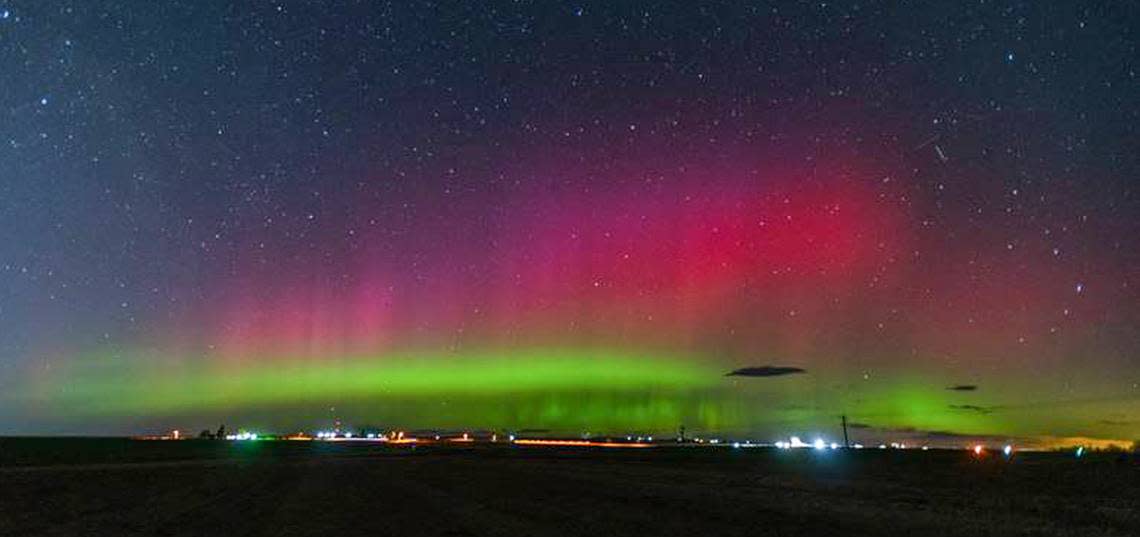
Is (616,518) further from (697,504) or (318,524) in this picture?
(318,524)

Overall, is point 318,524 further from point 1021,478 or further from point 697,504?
point 1021,478

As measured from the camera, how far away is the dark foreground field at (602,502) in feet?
84.3

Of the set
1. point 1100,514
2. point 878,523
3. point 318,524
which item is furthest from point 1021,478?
point 318,524

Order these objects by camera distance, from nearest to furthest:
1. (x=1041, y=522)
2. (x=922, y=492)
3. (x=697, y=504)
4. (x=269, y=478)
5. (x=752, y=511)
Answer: (x=1041, y=522)
(x=752, y=511)
(x=697, y=504)
(x=922, y=492)
(x=269, y=478)

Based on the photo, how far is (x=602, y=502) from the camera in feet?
108

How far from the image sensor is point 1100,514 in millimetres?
26734

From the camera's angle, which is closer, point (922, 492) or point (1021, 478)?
point (922, 492)

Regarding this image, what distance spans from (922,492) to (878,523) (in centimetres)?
958

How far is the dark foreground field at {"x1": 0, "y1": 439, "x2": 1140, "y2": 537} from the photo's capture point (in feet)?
84.3

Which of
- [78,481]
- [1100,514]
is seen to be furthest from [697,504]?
[78,481]

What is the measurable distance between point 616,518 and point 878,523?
25.5 ft

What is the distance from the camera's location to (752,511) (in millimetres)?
29438

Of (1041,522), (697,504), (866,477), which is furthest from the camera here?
(866,477)

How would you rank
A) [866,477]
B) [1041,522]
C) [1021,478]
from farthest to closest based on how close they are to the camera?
[866,477]
[1021,478]
[1041,522]
